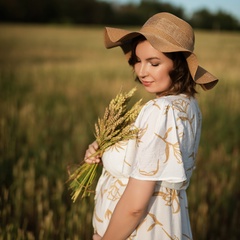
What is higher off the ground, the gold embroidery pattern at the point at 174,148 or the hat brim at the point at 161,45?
the hat brim at the point at 161,45

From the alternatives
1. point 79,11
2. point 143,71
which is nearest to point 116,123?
point 143,71

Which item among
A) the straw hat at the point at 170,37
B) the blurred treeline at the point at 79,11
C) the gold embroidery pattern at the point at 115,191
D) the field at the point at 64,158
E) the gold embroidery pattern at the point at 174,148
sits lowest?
the field at the point at 64,158

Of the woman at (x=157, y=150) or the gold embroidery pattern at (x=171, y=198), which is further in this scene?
the gold embroidery pattern at (x=171, y=198)

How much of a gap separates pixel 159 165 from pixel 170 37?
0.45 metres

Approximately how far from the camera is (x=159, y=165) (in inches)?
50.3

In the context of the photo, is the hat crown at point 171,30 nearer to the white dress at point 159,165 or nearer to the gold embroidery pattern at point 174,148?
the white dress at point 159,165

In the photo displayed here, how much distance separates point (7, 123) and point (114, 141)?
9.52 feet

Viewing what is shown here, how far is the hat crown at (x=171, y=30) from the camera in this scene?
4.64 feet

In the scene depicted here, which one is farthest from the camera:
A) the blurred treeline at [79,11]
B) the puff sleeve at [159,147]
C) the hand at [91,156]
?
the blurred treeline at [79,11]

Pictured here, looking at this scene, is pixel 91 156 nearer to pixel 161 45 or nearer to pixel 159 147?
pixel 159 147

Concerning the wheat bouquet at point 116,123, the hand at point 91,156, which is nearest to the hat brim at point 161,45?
the wheat bouquet at point 116,123

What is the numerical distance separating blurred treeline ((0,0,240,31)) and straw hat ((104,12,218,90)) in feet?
A: 130

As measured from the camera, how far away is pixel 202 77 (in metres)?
1.49

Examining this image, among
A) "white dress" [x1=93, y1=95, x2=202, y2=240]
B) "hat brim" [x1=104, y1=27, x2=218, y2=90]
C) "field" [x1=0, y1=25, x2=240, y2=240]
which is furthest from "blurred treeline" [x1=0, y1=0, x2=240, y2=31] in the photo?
"white dress" [x1=93, y1=95, x2=202, y2=240]
